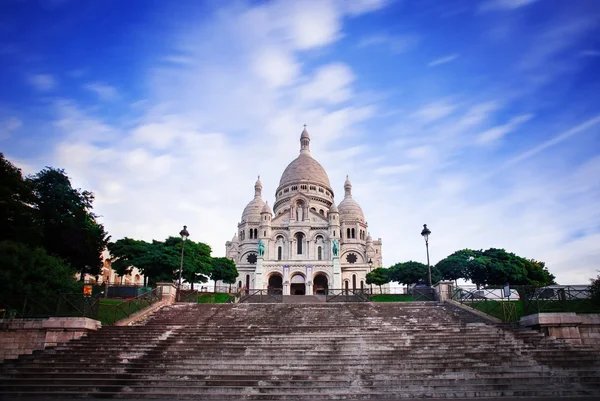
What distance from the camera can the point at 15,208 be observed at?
2305 cm

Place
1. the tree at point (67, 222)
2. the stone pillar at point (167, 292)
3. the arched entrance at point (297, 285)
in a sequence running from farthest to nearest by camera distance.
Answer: the arched entrance at point (297, 285) → the tree at point (67, 222) → the stone pillar at point (167, 292)

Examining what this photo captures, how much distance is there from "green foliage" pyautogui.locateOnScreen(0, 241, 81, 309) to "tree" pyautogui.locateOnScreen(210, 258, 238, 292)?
27405 millimetres

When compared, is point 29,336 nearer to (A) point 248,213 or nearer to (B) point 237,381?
(B) point 237,381

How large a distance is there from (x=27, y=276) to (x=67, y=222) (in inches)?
510

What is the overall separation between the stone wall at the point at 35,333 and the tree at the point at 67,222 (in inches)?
451

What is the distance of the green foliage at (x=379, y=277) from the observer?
159 feet

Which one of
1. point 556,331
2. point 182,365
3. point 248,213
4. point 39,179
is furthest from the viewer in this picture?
point 248,213

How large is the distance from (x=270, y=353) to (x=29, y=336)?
8.73 metres

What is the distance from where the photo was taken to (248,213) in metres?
67.9

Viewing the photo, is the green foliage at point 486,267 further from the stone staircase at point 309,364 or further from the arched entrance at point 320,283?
the stone staircase at point 309,364

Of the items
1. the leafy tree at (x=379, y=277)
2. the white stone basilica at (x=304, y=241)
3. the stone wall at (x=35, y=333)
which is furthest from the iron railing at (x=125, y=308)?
the leafy tree at (x=379, y=277)

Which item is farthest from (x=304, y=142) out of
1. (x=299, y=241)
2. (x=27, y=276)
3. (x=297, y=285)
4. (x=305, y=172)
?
(x=27, y=276)

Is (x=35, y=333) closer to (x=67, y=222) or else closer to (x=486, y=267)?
(x=67, y=222)

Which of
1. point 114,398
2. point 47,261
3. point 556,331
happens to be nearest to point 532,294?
point 556,331
